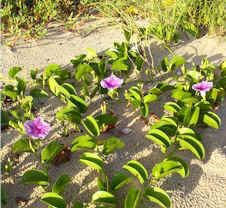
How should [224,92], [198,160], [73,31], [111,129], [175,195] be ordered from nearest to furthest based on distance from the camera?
[175,195]
[198,160]
[111,129]
[224,92]
[73,31]

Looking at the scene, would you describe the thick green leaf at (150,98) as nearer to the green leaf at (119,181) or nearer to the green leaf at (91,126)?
the green leaf at (91,126)

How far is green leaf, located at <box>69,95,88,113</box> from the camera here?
9.30 feet

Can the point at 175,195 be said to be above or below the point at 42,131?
below

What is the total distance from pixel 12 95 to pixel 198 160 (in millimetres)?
1129

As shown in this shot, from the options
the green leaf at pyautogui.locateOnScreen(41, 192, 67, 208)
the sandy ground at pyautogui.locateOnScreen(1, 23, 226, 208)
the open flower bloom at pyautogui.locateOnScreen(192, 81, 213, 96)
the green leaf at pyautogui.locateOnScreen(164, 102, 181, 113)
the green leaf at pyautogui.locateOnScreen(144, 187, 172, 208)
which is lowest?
the sandy ground at pyautogui.locateOnScreen(1, 23, 226, 208)

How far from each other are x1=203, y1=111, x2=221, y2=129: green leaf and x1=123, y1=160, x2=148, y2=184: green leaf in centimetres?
53

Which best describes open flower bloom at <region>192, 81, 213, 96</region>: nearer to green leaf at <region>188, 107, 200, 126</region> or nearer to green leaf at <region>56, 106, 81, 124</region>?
green leaf at <region>188, 107, 200, 126</region>

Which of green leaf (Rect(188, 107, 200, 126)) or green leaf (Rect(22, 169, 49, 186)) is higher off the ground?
green leaf (Rect(188, 107, 200, 126))

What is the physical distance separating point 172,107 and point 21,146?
85 centimetres

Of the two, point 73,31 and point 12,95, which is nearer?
point 12,95

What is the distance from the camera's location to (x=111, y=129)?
2801 millimetres

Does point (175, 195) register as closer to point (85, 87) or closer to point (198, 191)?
point (198, 191)

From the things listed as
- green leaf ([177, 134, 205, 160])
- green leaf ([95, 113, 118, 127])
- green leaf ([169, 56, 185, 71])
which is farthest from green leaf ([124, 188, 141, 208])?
green leaf ([169, 56, 185, 71])

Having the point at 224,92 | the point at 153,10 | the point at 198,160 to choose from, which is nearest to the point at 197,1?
the point at 153,10
